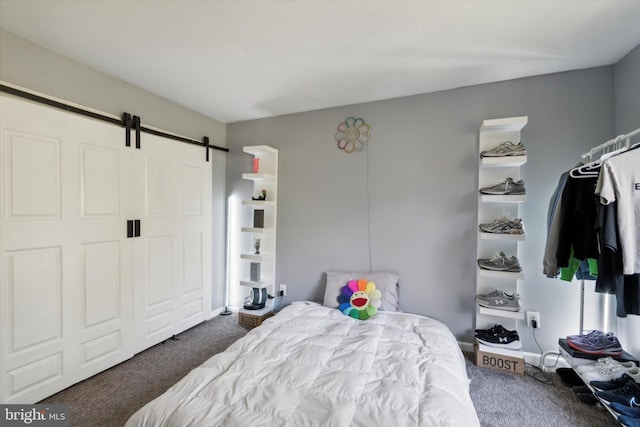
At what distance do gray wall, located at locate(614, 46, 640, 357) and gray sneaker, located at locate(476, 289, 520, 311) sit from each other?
2.17 feet

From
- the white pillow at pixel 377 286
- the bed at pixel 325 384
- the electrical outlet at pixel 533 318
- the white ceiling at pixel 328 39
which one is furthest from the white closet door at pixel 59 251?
the electrical outlet at pixel 533 318

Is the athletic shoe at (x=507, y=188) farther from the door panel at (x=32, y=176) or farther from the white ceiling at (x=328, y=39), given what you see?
the door panel at (x=32, y=176)

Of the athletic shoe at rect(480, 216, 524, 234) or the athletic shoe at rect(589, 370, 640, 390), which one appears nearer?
the athletic shoe at rect(589, 370, 640, 390)

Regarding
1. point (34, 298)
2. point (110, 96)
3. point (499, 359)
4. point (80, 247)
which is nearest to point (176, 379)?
point (34, 298)

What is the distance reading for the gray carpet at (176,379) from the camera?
5.40 ft

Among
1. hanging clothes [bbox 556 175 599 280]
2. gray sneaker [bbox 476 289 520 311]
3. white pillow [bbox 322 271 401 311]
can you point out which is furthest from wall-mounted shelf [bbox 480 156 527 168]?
white pillow [bbox 322 271 401 311]

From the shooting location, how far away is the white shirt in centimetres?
137

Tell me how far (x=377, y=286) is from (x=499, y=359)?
3.53 feet

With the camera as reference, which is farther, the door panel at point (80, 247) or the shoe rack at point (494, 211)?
the shoe rack at point (494, 211)

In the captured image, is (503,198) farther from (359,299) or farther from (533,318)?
(359,299)

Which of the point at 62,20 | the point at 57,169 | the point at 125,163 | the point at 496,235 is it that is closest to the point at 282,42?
the point at 62,20

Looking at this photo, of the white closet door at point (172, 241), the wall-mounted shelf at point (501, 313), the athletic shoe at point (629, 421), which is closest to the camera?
the athletic shoe at point (629, 421)

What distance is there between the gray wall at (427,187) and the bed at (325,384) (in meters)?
0.82

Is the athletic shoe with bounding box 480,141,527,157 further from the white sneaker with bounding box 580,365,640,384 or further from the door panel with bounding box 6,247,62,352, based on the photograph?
the door panel with bounding box 6,247,62,352
